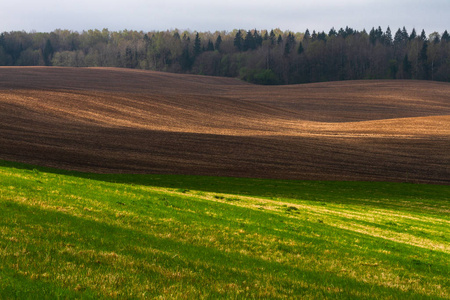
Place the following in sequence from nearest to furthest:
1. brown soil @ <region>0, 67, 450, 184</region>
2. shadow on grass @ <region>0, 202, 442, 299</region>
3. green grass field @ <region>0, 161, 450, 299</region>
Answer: green grass field @ <region>0, 161, 450, 299</region> < shadow on grass @ <region>0, 202, 442, 299</region> < brown soil @ <region>0, 67, 450, 184</region>

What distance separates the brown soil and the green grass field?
22530 millimetres

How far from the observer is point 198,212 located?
20.0m

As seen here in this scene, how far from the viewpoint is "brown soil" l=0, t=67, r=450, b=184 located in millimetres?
46844

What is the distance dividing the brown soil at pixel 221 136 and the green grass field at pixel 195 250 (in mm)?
22530

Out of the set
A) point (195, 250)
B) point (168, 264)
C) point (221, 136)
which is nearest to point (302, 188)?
point (221, 136)

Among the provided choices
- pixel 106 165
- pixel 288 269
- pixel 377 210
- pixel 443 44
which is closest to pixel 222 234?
pixel 288 269

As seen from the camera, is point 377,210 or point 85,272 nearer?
point 85,272

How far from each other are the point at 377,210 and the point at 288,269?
70.0 feet

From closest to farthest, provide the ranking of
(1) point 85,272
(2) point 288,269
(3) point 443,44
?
(1) point 85,272 < (2) point 288,269 < (3) point 443,44

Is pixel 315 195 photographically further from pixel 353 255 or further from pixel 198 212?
pixel 353 255

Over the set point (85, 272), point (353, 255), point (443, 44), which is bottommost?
point (353, 255)

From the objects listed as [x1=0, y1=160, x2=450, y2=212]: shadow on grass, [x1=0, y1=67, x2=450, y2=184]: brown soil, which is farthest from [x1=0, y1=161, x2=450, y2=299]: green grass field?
[x1=0, y1=67, x2=450, y2=184]: brown soil

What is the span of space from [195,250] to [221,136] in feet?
160

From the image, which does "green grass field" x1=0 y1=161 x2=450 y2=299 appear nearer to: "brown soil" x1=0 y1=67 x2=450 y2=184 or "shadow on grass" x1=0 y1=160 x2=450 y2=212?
"shadow on grass" x1=0 y1=160 x2=450 y2=212
